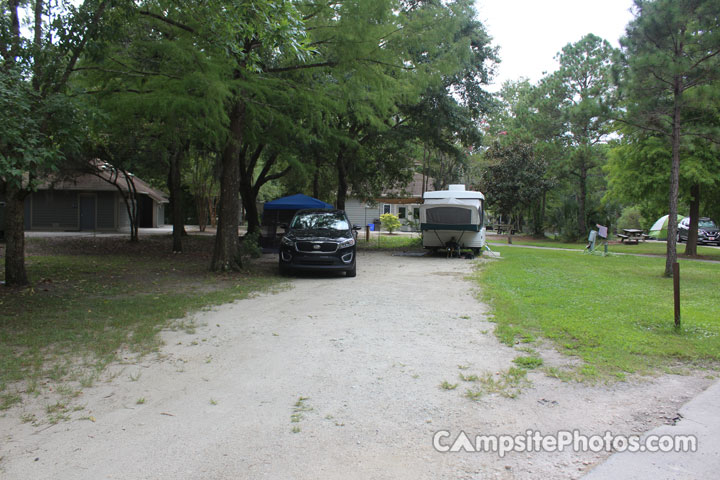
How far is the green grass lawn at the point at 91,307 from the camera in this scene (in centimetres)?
490

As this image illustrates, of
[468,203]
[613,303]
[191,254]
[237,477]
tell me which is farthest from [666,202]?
[237,477]

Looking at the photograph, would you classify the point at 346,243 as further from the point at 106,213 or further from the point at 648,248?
the point at 106,213

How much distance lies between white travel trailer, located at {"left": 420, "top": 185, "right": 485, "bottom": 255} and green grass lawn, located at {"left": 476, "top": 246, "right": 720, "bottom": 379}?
440cm

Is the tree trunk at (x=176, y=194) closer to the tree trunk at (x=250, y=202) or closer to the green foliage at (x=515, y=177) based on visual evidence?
the tree trunk at (x=250, y=202)

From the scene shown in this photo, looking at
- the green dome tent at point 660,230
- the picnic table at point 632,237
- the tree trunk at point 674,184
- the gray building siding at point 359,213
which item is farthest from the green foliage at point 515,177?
the tree trunk at point 674,184

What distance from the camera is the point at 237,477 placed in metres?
2.91

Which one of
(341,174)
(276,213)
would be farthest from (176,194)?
(341,174)

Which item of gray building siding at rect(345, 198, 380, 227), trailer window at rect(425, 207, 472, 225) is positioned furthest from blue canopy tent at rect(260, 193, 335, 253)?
gray building siding at rect(345, 198, 380, 227)

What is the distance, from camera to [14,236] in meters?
8.75

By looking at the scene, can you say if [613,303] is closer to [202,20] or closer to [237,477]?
[237,477]

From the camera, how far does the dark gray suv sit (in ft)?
37.7

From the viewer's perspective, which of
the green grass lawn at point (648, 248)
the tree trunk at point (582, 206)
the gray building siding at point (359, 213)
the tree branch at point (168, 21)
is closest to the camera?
the tree branch at point (168, 21)

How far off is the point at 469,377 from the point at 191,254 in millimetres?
14508

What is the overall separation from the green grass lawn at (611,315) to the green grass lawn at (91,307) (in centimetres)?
481
